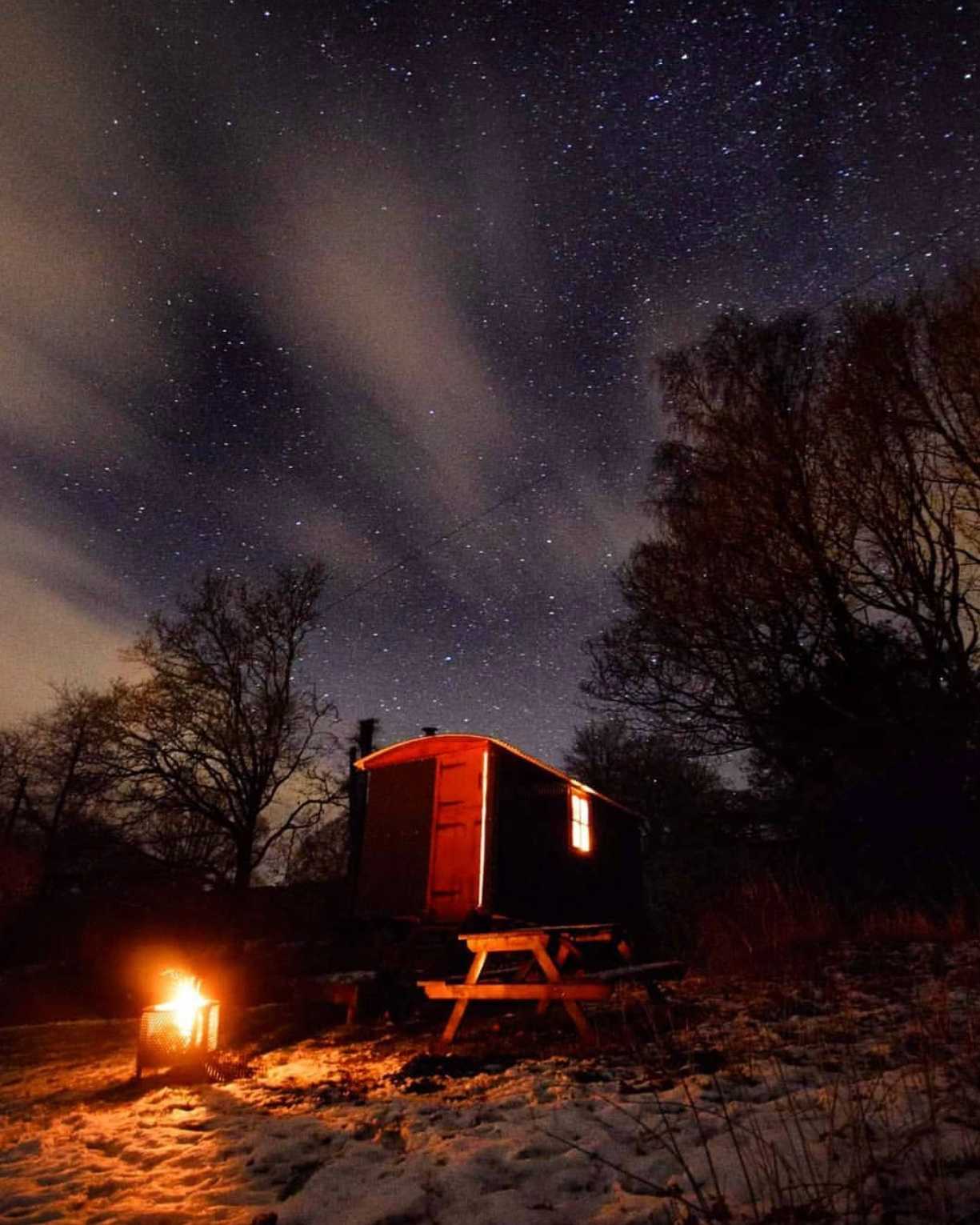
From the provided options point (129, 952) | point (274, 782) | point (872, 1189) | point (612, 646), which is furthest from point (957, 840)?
point (129, 952)

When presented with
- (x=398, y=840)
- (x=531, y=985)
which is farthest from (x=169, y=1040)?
(x=398, y=840)

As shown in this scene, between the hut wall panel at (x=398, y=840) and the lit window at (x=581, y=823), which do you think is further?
the lit window at (x=581, y=823)

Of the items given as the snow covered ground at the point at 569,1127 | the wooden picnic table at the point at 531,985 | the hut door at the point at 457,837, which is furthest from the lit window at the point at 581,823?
the snow covered ground at the point at 569,1127

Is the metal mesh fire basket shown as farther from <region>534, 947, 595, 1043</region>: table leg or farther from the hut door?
the hut door

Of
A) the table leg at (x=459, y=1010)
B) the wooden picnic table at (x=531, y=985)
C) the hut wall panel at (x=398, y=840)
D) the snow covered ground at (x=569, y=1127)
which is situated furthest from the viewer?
the hut wall panel at (x=398, y=840)

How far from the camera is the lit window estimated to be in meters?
14.9

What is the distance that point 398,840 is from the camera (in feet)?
44.2

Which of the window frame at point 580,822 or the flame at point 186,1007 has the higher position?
the window frame at point 580,822

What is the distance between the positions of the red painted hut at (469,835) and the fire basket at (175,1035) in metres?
5.65

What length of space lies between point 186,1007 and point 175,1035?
9.9 inches

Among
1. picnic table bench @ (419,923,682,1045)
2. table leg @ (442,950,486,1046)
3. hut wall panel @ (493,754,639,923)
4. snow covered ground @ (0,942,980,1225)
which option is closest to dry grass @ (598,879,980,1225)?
snow covered ground @ (0,942,980,1225)

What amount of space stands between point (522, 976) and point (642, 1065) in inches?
140

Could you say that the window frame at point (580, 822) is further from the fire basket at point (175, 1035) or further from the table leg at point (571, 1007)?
the fire basket at point (175, 1035)

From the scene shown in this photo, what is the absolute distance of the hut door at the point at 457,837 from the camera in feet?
39.9
